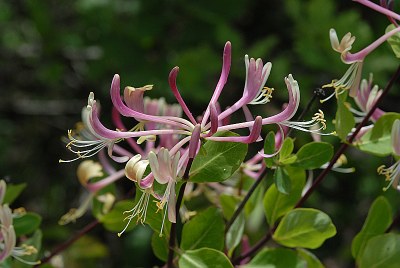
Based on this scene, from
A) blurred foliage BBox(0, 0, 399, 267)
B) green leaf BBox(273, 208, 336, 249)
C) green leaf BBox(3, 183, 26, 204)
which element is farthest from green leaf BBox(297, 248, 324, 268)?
blurred foliage BBox(0, 0, 399, 267)

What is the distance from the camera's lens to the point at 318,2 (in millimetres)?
1539

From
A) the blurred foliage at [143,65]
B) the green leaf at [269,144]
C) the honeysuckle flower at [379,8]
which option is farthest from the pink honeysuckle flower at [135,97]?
the blurred foliage at [143,65]

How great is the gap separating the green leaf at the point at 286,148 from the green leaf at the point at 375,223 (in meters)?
0.13

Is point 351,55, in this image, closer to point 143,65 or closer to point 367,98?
point 367,98

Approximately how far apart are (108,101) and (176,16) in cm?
34

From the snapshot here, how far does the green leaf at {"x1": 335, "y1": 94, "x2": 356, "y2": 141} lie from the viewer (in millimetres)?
735

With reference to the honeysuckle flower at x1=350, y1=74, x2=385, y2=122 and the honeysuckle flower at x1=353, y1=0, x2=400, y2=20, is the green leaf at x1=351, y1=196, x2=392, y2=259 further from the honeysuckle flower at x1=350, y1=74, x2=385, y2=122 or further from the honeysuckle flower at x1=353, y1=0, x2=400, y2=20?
the honeysuckle flower at x1=353, y1=0, x2=400, y2=20

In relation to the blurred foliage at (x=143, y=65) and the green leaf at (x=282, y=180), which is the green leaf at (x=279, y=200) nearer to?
the green leaf at (x=282, y=180)

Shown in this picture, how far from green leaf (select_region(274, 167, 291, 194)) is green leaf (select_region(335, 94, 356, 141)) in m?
0.07

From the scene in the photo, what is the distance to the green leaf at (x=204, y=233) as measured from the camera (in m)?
0.73

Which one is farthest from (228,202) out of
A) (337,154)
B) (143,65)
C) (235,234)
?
(143,65)

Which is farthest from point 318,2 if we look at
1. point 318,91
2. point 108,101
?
point 318,91

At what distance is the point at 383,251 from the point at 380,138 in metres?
0.12

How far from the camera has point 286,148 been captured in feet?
2.36
